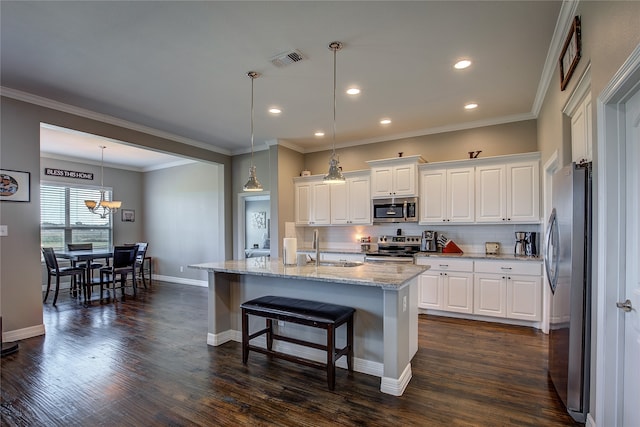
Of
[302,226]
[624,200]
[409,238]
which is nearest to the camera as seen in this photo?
[624,200]

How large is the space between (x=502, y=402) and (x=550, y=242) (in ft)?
4.26

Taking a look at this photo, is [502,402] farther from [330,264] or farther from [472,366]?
[330,264]

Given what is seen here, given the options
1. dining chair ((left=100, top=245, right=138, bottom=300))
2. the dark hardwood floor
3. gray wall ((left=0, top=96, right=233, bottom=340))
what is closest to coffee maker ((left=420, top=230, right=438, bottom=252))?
the dark hardwood floor

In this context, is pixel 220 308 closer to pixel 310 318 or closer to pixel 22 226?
pixel 310 318

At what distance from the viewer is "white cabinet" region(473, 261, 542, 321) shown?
397 centimetres

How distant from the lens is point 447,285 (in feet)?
14.7

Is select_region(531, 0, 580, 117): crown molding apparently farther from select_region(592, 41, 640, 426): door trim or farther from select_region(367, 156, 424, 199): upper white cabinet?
select_region(367, 156, 424, 199): upper white cabinet

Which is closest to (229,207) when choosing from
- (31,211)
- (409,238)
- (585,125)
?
(31,211)

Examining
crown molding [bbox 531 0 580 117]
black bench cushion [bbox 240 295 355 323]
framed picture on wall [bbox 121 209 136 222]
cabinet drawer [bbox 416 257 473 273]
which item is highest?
crown molding [bbox 531 0 580 117]

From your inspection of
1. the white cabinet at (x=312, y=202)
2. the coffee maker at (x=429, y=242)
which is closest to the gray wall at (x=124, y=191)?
the white cabinet at (x=312, y=202)

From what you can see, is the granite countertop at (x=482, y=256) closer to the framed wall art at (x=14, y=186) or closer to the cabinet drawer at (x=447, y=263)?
the cabinet drawer at (x=447, y=263)

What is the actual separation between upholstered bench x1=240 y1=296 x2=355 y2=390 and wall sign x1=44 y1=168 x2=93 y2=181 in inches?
253

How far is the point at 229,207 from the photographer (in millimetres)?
6398

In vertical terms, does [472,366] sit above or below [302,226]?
below
